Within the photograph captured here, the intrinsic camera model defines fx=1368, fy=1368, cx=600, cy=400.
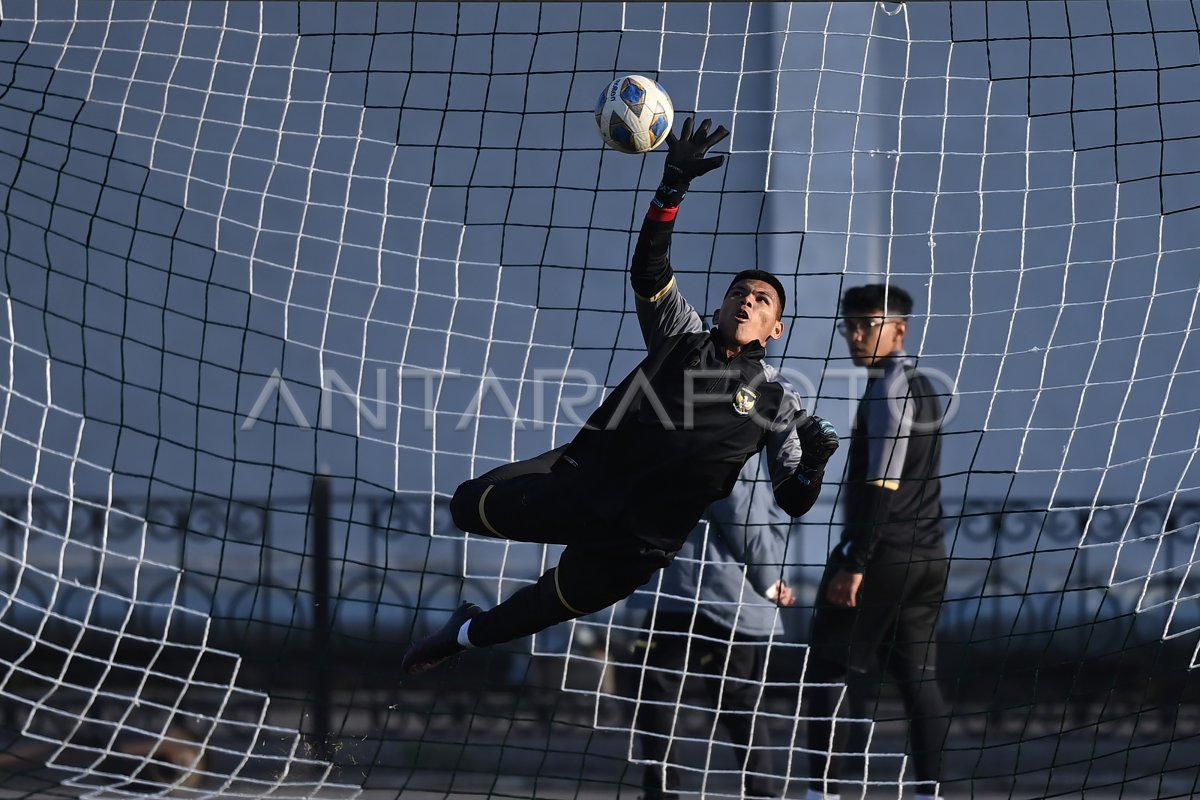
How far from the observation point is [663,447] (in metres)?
3.57

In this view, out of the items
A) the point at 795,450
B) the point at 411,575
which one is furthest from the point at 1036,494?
the point at 795,450

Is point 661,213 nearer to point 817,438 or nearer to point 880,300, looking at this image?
point 817,438

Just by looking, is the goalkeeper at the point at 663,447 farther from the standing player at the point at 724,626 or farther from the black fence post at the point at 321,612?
the black fence post at the point at 321,612

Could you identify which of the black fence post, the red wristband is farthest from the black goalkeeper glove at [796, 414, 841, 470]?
the black fence post

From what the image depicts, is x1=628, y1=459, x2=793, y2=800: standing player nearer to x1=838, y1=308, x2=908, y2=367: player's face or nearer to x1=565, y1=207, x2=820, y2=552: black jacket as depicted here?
x1=838, y1=308, x2=908, y2=367: player's face

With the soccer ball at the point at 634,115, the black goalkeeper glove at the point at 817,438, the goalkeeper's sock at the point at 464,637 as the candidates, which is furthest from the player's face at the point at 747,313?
the goalkeeper's sock at the point at 464,637

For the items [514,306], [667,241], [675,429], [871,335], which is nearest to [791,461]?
[675,429]

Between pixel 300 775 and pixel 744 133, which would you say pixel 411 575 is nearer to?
pixel 300 775

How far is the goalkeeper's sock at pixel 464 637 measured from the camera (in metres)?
4.09

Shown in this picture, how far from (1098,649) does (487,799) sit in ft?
11.3

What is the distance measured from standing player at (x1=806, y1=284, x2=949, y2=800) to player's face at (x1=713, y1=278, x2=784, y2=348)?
2.38 ft

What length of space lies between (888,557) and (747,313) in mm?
1116

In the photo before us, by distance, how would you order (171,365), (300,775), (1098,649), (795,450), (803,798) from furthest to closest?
1. (171,365)
2. (1098,649)
3. (300,775)
4. (803,798)
5. (795,450)

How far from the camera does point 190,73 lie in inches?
280
